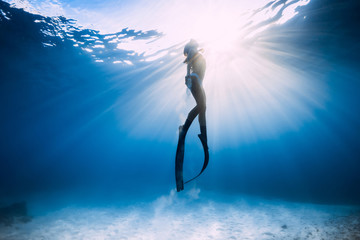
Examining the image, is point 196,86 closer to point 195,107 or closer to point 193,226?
point 195,107

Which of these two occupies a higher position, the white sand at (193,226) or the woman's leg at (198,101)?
the woman's leg at (198,101)

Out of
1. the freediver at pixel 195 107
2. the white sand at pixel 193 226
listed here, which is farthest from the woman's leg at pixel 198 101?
the white sand at pixel 193 226

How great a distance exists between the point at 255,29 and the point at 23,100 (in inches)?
1500

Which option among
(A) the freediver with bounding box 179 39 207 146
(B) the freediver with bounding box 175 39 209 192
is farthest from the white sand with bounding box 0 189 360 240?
(A) the freediver with bounding box 179 39 207 146

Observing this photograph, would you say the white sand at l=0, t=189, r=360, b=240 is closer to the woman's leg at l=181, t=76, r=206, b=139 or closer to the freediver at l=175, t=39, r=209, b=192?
the freediver at l=175, t=39, r=209, b=192

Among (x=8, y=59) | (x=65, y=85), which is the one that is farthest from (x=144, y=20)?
(x=65, y=85)

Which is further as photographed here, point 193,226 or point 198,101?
point 193,226

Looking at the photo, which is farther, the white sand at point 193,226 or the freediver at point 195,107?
the white sand at point 193,226

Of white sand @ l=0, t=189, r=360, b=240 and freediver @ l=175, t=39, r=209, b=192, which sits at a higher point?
freediver @ l=175, t=39, r=209, b=192

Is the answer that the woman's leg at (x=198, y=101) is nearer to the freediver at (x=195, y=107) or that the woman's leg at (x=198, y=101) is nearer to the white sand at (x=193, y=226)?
the freediver at (x=195, y=107)

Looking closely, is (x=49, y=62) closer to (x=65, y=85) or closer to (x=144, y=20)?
(x=65, y=85)

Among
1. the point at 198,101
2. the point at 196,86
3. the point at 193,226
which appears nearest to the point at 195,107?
the point at 198,101

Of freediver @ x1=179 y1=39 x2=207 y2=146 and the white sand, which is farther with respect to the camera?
the white sand

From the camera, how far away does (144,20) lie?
10.1 meters
